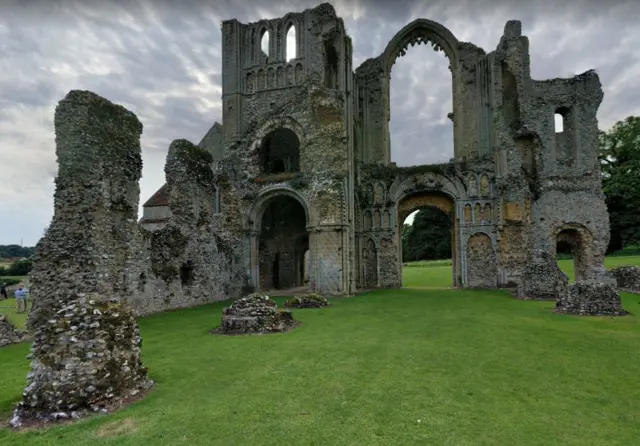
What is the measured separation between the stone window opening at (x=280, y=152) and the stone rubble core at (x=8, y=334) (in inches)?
527

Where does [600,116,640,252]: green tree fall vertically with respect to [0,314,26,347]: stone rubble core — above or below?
above

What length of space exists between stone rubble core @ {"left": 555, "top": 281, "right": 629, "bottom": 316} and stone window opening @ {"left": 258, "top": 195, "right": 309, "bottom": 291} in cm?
1456

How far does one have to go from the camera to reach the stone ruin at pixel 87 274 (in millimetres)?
4609

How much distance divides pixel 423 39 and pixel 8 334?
24.7 metres

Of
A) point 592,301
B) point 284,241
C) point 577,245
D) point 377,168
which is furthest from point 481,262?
point 284,241

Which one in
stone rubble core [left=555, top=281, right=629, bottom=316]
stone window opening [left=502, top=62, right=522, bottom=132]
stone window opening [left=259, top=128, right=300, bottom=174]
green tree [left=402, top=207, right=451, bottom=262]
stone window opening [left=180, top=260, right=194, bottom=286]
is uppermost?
stone window opening [left=502, top=62, right=522, bottom=132]

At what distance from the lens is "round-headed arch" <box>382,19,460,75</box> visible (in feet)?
78.1

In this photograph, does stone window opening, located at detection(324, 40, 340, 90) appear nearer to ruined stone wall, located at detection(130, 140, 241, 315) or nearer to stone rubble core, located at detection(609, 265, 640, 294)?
ruined stone wall, located at detection(130, 140, 241, 315)

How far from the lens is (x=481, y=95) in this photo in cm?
2305

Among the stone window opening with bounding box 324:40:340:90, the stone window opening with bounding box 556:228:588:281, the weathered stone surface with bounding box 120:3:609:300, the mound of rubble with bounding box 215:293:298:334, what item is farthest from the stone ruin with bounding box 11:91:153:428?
Result: the stone window opening with bounding box 556:228:588:281

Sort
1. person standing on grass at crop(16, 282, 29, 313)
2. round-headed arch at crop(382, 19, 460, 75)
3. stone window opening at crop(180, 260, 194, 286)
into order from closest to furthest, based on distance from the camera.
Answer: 1. person standing on grass at crop(16, 282, 29, 313)
2. stone window opening at crop(180, 260, 194, 286)
3. round-headed arch at crop(382, 19, 460, 75)

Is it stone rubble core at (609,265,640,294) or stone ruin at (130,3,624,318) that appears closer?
stone rubble core at (609,265,640,294)

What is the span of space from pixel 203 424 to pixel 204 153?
14.4 m

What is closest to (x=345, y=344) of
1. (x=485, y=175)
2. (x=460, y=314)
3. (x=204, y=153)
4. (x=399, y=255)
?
(x=460, y=314)
